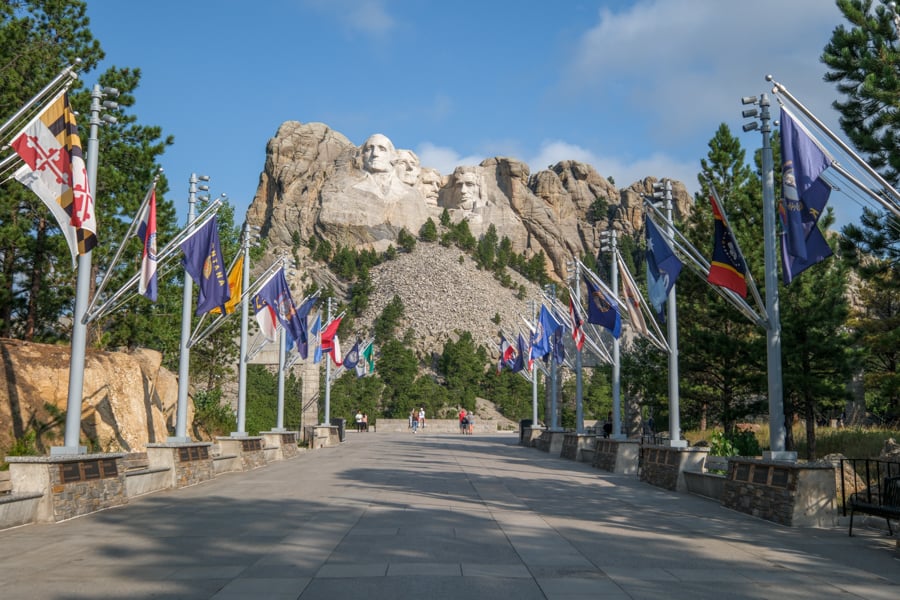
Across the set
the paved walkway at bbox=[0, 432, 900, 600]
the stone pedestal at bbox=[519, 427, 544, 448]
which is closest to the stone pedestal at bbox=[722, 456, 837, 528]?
the paved walkway at bbox=[0, 432, 900, 600]

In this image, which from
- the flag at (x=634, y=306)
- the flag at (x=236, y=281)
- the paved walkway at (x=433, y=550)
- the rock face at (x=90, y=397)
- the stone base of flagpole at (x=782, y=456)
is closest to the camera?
the paved walkway at (x=433, y=550)

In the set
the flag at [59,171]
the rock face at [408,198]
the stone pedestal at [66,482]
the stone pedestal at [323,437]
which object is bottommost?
the stone pedestal at [323,437]

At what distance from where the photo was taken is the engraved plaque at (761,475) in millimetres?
13250

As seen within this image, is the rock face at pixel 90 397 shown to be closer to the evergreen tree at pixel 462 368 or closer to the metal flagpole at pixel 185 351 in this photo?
the metal flagpole at pixel 185 351

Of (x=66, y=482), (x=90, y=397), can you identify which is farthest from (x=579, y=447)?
(x=66, y=482)

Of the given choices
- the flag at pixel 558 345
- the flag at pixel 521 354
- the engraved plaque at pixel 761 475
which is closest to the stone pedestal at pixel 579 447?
the flag at pixel 558 345

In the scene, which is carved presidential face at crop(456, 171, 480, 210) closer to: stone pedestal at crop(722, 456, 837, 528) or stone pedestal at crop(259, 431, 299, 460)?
stone pedestal at crop(259, 431, 299, 460)

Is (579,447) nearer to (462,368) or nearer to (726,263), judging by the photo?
(726,263)

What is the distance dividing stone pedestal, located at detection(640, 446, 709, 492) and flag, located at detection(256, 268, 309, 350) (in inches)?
459

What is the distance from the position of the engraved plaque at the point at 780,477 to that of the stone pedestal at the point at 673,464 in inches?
189

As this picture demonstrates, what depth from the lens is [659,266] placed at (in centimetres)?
1714

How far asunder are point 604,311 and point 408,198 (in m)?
140

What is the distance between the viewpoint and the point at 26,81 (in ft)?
74.2

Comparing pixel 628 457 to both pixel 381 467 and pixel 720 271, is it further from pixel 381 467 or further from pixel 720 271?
pixel 720 271
